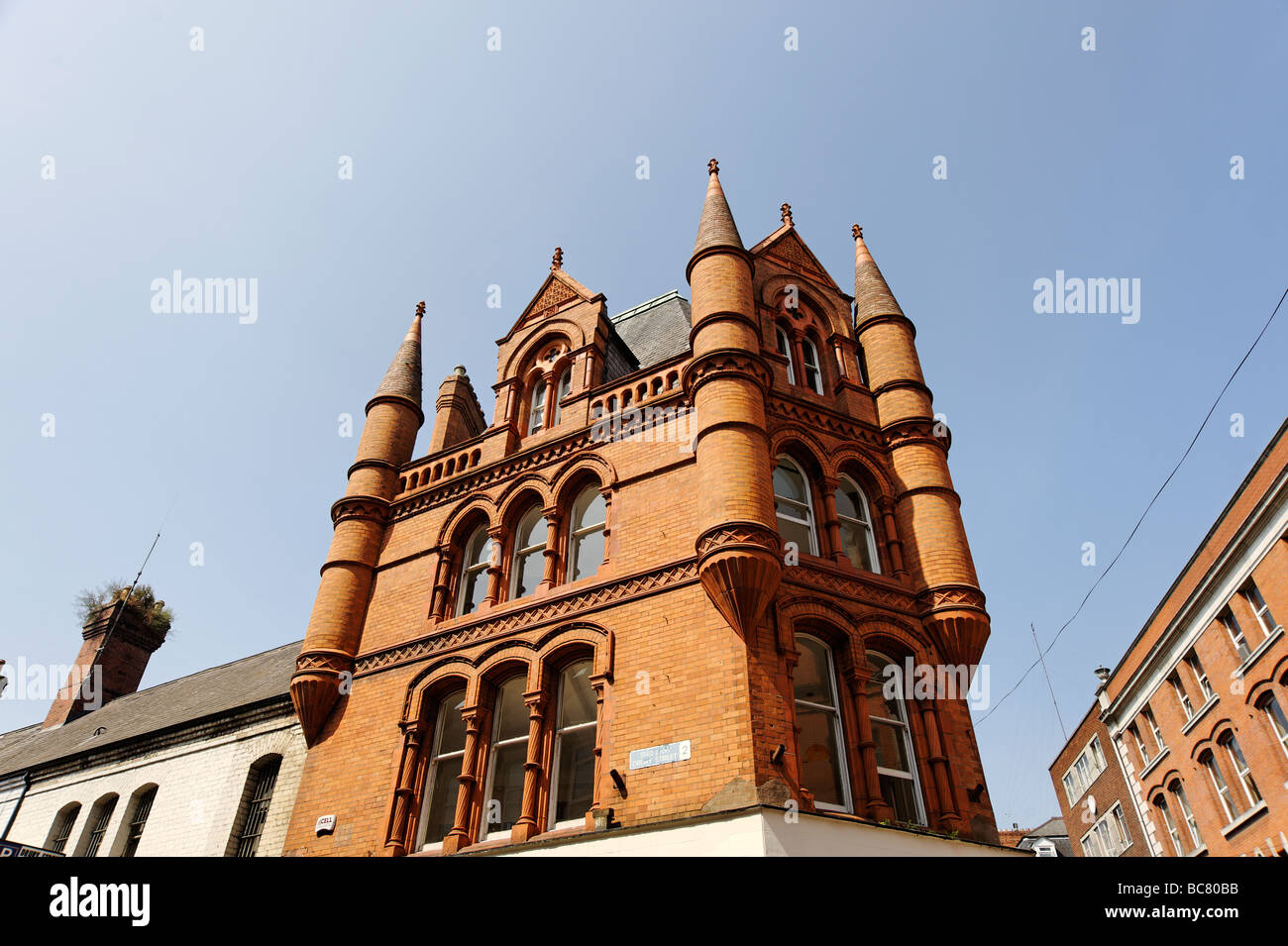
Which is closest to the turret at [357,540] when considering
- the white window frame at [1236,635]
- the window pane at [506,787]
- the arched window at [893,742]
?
the window pane at [506,787]

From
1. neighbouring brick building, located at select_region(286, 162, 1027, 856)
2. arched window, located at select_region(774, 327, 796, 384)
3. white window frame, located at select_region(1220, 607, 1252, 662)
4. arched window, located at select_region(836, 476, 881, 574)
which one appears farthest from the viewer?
white window frame, located at select_region(1220, 607, 1252, 662)

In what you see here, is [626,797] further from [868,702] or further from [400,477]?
[400,477]

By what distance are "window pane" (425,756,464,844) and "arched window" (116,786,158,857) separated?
7.29 meters

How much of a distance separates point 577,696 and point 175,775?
30.0 ft

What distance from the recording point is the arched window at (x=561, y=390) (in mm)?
16642

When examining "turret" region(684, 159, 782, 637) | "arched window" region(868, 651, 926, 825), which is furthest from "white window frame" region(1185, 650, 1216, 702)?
"turret" region(684, 159, 782, 637)

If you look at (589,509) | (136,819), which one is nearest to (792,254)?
(589,509)

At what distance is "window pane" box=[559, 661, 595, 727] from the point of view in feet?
40.4

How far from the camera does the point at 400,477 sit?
17250 mm

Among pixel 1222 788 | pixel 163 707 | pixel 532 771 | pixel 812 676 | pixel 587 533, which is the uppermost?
pixel 1222 788

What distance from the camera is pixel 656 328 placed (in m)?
20.0

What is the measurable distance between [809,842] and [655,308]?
563 inches

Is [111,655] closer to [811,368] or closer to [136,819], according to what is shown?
[136,819]

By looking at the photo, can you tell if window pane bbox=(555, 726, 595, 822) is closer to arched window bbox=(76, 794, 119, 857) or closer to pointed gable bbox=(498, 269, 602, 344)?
pointed gable bbox=(498, 269, 602, 344)
